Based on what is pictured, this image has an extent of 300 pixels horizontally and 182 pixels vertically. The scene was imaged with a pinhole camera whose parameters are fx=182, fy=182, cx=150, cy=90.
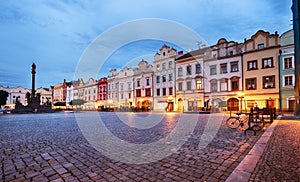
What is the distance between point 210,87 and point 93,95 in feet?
136

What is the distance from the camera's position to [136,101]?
44.1 meters

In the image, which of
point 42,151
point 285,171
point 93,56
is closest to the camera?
point 285,171

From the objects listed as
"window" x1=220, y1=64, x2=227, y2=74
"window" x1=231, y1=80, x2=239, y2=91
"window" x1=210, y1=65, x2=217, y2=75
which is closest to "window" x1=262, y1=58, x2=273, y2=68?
"window" x1=231, y1=80, x2=239, y2=91

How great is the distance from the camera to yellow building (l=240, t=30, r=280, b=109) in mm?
25359

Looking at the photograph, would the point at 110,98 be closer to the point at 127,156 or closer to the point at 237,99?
the point at 237,99

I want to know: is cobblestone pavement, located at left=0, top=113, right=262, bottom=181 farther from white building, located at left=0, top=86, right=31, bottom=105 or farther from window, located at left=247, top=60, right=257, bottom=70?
white building, located at left=0, top=86, right=31, bottom=105

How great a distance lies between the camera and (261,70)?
26469 millimetres

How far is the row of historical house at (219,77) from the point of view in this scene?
24.9 meters

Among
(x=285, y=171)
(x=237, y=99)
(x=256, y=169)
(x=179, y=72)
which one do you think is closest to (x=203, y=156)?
(x=256, y=169)

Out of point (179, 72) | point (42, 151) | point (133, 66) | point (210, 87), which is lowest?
point (42, 151)

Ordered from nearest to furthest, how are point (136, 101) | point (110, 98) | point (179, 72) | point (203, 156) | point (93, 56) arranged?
point (203, 156)
point (93, 56)
point (179, 72)
point (136, 101)
point (110, 98)

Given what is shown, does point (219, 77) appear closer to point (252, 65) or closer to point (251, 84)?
point (251, 84)

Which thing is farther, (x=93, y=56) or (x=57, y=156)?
(x=93, y=56)

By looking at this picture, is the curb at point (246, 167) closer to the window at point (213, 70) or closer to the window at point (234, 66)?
the window at point (234, 66)
